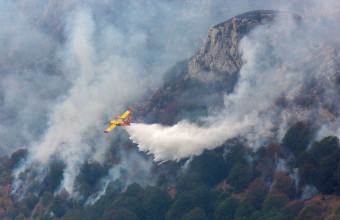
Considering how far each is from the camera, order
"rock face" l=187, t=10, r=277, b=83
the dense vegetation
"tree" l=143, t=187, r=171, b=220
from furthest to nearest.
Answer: "rock face" l=187, t=10, r=277, b=83 → "tree" l=143, t=187, r=171, b=220 → the dense vegetation

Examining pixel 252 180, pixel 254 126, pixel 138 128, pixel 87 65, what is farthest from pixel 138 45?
pixel 252 180

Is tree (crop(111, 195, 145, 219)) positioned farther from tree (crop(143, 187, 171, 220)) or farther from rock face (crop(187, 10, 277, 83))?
rock face (crop(187, 10, 277, 83))

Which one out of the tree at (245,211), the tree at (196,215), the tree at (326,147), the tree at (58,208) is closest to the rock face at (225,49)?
the tree at (326,147)

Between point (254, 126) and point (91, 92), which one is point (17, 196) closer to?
point (91, 92)

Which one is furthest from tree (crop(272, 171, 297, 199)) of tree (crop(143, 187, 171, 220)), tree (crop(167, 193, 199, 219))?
tree (crop(143, 187, 171, 220))

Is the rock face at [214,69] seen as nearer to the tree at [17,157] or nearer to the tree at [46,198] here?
the tree at [46,198]

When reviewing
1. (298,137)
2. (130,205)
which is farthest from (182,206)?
(298,137)
